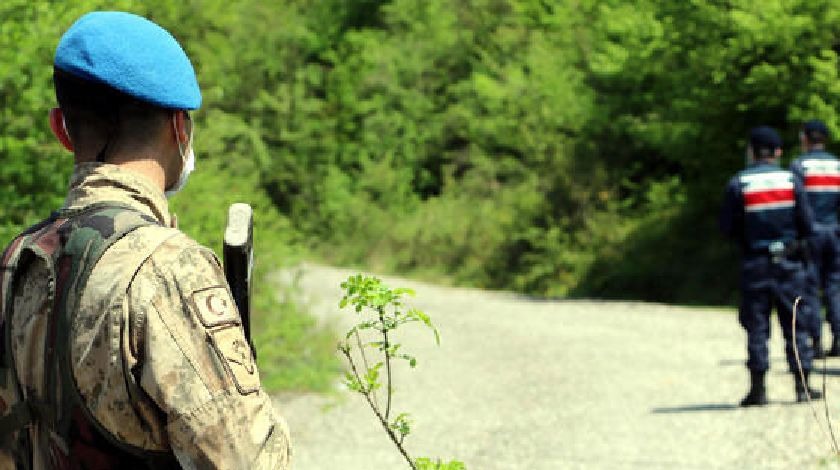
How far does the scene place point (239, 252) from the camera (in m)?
2.65

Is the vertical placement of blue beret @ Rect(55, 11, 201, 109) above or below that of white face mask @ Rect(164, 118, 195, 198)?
above

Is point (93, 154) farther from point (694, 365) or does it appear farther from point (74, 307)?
point (694, 365)

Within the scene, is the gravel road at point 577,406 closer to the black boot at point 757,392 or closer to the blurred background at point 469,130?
the black boot at point 757,392

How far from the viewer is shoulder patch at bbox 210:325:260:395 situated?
7.72ft

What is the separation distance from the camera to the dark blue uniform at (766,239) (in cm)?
1064

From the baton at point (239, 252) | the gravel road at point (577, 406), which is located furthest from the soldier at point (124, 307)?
the gravel road at point (577, 406)

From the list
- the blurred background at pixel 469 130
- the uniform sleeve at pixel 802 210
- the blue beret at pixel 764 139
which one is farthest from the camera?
the blurred background at pixel 469 130

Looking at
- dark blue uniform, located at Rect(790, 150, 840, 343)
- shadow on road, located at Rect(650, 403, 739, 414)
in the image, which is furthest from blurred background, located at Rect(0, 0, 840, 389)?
dark blue uniform, located at Rect(790, 150, 840, 343)

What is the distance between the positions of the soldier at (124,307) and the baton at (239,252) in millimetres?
104

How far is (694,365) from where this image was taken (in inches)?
563

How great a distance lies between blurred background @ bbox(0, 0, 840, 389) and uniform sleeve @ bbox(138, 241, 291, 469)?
25.0 feet

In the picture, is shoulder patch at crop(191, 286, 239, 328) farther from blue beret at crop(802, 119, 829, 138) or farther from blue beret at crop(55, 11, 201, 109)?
blue beret at crop(802, 119, 829, 138)

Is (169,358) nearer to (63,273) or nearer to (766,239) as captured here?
(63,273)

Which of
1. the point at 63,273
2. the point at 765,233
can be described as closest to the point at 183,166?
the point at 63,273
